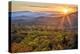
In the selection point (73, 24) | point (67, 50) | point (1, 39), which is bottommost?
point (67, 50)

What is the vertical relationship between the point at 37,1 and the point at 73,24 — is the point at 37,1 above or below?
above

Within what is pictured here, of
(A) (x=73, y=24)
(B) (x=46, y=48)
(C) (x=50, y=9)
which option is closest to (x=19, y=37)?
(B) (x=46, y=48)

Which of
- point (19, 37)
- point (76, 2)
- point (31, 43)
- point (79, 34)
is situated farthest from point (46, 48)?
point (76, 2)

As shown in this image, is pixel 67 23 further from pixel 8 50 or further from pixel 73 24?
pixel 8 50

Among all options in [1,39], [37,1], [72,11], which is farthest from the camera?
[72,11]

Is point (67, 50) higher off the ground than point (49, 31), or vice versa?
point (49, 31)

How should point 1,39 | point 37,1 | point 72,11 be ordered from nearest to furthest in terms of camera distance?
1. point 1,39
2. point 37,1
3. point 72,11

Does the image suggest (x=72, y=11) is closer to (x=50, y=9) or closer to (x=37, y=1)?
(x=50, y=9)

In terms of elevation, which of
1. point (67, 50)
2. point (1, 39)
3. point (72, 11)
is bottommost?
point (67, 50)

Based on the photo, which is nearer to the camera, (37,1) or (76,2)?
(37,1)
